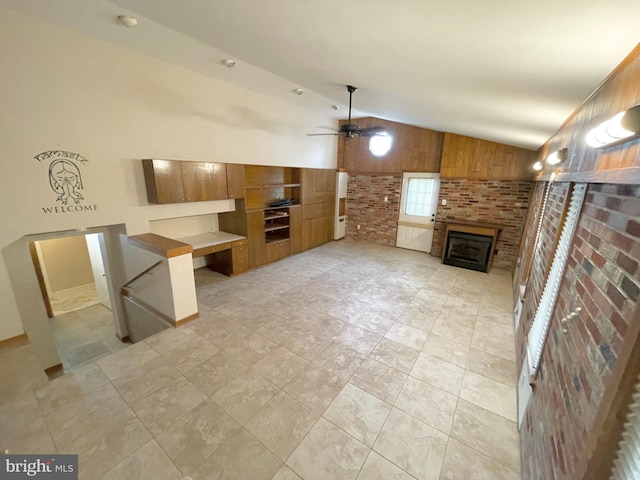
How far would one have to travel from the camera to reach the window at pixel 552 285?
1788mm

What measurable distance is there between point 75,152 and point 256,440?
3.76m

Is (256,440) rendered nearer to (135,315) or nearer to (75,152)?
(135,315)

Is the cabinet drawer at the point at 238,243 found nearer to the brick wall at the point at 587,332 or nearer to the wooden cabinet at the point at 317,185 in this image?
the wooden cabinet at the point at 317,185

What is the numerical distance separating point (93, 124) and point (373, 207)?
601 cm

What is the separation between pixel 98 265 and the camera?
16.3 ft

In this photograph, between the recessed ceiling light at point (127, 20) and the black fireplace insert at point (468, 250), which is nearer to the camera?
the recessed ceiling light at point (127, 20)

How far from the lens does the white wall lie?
105 inches

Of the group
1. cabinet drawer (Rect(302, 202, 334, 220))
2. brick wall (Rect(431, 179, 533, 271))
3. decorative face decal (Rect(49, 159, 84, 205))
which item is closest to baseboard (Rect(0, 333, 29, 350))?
decorative face decal (Rect(49, 159, 84, 205))

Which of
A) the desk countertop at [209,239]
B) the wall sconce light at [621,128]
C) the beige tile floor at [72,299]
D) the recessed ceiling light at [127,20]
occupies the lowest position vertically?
the beige tile floor at [72,299]

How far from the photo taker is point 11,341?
2.94m

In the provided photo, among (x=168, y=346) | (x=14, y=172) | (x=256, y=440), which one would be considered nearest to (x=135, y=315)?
(x=168, y=346)

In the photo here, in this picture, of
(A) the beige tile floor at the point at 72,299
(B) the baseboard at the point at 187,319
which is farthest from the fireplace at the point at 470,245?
(A) the beige tile floor at the point at 72,299

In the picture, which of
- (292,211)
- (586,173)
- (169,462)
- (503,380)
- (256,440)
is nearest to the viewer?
(586,173)

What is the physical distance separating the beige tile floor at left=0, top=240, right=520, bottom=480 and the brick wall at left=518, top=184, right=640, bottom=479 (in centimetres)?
70
